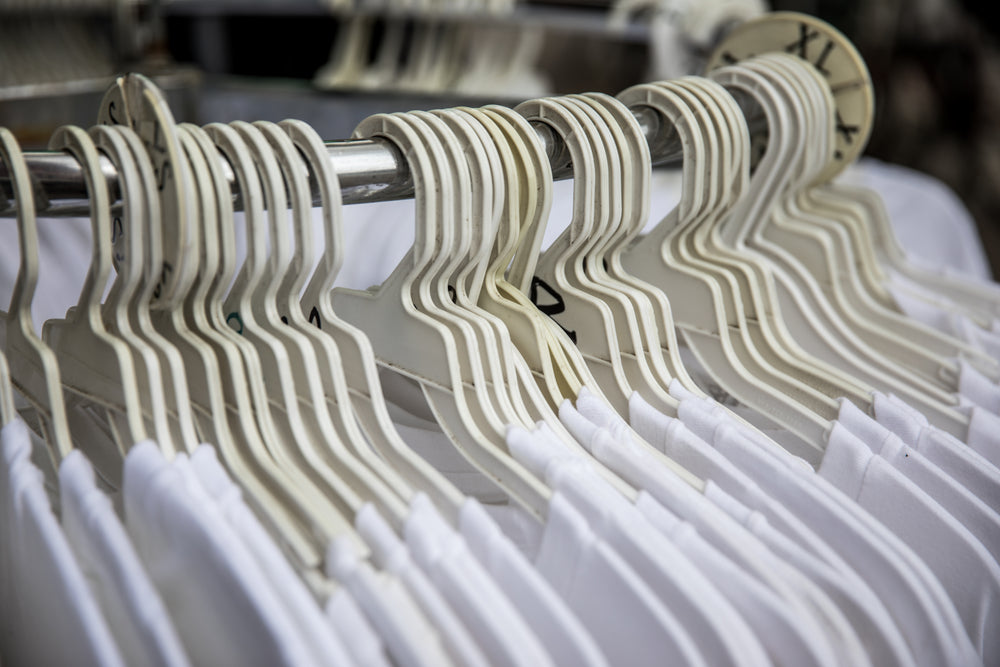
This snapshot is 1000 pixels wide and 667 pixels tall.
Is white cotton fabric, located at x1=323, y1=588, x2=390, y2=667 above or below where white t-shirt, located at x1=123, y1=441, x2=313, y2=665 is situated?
below

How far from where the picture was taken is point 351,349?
21.2 inches

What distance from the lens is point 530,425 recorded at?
0.55m

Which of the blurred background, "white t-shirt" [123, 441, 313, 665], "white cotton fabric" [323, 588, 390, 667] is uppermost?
the blurred background

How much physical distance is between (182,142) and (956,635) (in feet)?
1.77

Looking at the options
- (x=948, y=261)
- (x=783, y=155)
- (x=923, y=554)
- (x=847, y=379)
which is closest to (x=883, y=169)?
(x=948, y=261)

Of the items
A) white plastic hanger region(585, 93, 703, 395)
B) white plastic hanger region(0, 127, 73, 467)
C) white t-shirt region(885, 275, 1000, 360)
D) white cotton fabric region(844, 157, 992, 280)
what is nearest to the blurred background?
white cotton fabric region(844, 157, 992, 280)

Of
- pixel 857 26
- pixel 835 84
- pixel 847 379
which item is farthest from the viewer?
pixel 857 26

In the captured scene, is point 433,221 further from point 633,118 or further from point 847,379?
point 847,379

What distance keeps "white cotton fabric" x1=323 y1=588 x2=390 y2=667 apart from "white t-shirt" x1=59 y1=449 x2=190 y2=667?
0.07 metres

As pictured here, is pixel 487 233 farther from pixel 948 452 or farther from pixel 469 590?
pixel 948 452

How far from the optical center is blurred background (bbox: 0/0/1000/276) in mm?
1359

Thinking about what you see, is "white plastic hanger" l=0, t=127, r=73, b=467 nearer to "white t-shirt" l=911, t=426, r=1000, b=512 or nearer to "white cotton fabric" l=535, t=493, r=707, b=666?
"white cotton fabric" l=535, t=493, r=707, b=666

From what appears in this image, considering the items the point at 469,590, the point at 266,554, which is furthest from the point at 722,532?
the point at 266,554

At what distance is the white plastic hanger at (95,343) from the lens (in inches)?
18.1
